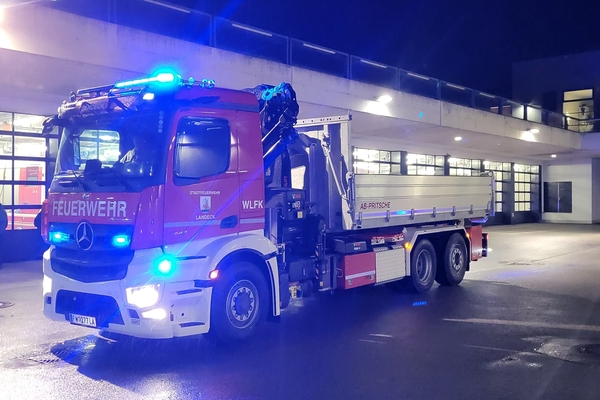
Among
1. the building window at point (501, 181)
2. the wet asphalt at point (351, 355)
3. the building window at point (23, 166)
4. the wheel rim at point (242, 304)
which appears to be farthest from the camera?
the building window at point (501, 181)

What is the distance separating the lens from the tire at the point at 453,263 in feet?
38.0

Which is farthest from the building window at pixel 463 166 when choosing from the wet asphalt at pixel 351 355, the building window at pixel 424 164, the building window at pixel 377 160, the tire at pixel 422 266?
the wet asphalt at pixel 351 355

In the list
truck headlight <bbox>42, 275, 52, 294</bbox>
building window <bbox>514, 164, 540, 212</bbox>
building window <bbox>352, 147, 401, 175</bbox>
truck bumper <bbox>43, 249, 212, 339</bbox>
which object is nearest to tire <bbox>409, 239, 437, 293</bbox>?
truck bumper <bbox>43, 249, 212, 339</bbox>

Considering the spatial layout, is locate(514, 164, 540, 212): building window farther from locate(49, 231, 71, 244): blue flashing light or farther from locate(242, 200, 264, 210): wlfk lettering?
locate(49, 231, 71, 244): blue flashing light

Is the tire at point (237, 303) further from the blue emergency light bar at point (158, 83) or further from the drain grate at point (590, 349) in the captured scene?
the drain grate at point (590, 349)

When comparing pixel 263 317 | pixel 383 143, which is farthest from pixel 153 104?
pixel 383 143

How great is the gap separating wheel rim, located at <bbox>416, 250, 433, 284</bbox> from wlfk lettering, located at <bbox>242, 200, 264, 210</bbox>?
4.62 m

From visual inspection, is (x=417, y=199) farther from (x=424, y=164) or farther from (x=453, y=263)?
(x=424, y=164)

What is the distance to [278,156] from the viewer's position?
820 cm

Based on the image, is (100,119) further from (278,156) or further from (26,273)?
(26,273)

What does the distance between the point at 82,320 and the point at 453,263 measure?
754 centimetres

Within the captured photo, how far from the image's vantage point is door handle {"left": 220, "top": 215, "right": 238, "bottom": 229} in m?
6.94

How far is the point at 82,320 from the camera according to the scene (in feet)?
21.6

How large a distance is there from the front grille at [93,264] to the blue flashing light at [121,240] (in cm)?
8
